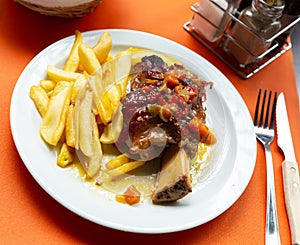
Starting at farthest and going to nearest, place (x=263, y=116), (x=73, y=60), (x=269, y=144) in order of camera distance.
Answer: (x=263, y=116) → (x=269, y=144) → (x=73, y=60)

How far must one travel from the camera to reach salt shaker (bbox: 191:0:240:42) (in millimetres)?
2415

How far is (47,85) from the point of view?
1820 mm

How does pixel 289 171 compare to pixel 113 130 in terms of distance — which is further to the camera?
pixel 289 171

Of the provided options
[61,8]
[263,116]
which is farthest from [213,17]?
[61,8]

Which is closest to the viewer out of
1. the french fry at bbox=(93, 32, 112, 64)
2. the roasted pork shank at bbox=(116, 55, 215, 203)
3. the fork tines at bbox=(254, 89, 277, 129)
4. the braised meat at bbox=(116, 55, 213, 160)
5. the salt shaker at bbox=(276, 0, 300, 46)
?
the roasted pork shank at bbox=(116, 55, 215, 203)

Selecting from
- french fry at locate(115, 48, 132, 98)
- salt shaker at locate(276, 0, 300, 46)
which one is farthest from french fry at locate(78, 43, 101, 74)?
salt shaker at locate(276, 0, 300, 46)

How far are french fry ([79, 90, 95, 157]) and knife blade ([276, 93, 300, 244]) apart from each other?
0.97 metres

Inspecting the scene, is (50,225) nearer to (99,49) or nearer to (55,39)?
(99,49)

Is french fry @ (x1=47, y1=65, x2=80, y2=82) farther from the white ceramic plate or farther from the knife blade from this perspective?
the knife blade

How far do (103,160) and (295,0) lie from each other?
5.14 ft

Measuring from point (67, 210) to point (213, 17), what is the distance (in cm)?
158

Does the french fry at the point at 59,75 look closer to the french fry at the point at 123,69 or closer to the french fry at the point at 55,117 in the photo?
the french fry at the point at 55,117

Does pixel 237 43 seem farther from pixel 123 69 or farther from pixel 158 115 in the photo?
pixel 158 115

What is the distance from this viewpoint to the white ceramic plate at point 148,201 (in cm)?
150
